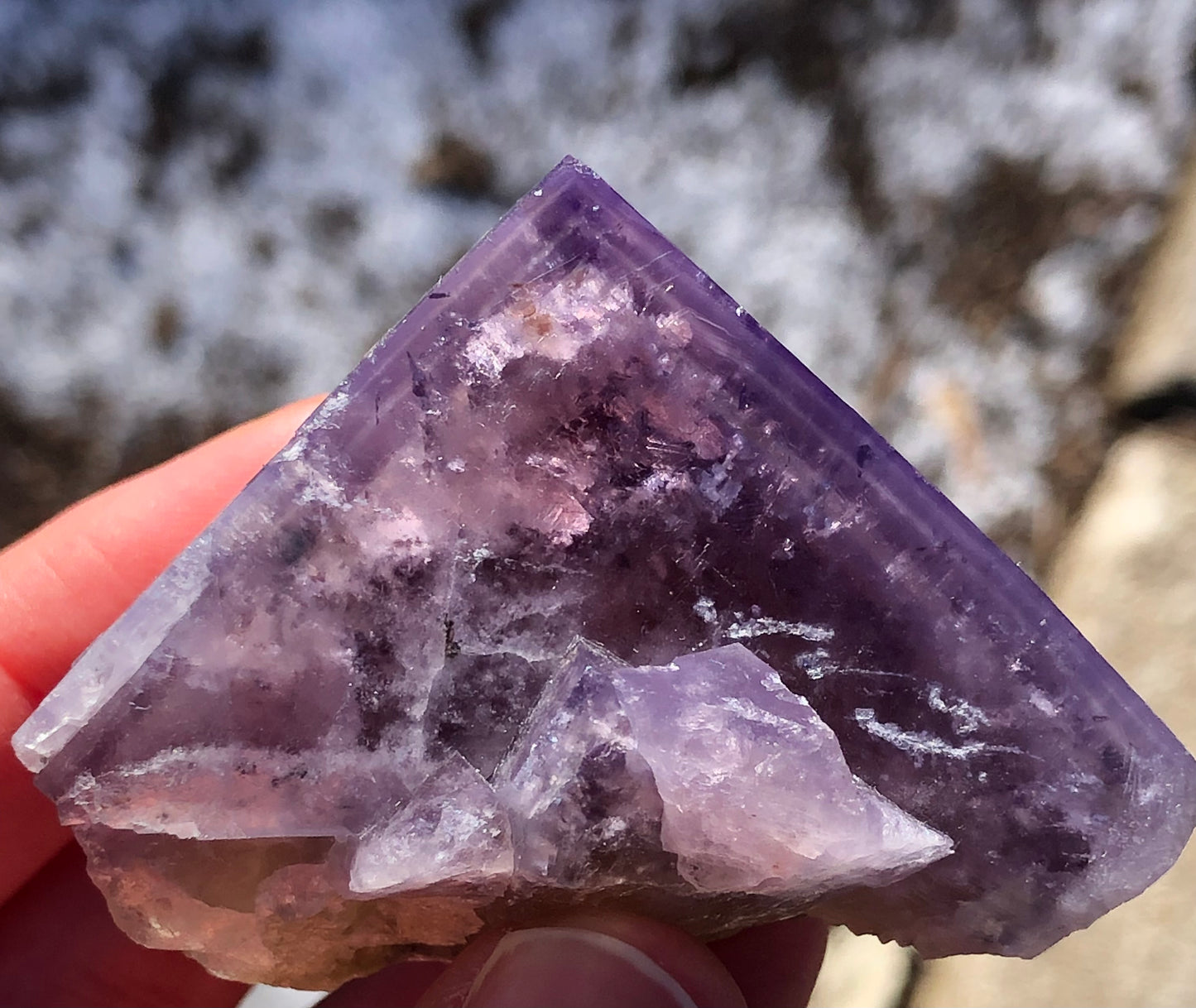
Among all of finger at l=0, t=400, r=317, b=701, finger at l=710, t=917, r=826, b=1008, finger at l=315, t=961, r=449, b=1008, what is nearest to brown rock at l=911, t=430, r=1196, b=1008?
finger at l=710, t=917, r=826, b=1008

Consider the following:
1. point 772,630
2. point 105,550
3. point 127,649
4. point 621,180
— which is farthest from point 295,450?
point 621,180

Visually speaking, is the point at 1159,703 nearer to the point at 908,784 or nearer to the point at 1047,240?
the point at 1047,240

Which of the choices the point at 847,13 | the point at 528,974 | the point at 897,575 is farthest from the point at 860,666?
the point at 847,13

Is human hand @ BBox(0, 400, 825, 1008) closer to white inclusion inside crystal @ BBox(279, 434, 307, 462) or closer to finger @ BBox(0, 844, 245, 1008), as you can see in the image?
finger @ BBox(0, 844, 245, 1008)

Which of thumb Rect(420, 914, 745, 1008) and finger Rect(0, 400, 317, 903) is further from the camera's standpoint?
finger Rect(0, 400, 317, 903)

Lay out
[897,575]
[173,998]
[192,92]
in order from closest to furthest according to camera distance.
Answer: [897,575], [173,998], [192,92]

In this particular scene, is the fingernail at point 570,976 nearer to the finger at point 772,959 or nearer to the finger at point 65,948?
the finger at point 772,959
